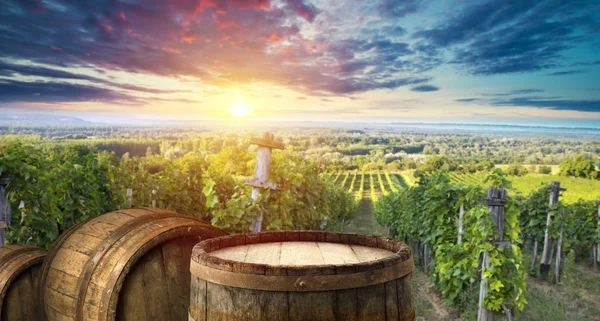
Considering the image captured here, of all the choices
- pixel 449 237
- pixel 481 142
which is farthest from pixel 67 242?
pixel 481 142

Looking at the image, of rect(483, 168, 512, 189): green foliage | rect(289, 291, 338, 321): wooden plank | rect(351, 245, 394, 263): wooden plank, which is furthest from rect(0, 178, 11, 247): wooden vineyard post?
rect(483, 168, 512, 189): green foliage

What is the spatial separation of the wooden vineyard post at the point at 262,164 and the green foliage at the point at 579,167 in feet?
124

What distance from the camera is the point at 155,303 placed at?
2.61 m

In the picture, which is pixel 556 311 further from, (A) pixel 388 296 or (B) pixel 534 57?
(B) pixel 534 57

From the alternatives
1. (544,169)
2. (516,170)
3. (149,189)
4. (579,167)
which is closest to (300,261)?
(149,189)

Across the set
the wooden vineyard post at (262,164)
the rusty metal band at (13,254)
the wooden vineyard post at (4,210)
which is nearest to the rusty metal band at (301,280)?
the rusty metal band at (13,254)

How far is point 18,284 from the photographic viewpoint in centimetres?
325

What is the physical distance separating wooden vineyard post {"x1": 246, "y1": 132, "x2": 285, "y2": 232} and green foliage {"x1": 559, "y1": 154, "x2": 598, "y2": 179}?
1492 inches

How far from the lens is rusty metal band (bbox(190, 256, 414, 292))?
5.53 feet

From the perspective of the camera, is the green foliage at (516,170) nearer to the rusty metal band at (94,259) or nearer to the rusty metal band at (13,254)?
the rusty metal band at (13,254)

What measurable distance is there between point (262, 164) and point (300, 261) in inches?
136

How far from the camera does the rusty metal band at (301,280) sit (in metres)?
1.69

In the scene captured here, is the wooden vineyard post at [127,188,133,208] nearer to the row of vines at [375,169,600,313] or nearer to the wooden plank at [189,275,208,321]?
the row of vines at [375,169,600,313]

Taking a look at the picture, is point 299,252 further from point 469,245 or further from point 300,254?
point 469,245
